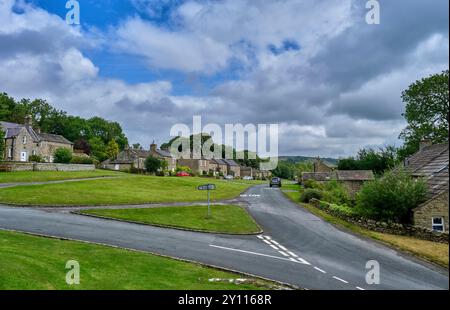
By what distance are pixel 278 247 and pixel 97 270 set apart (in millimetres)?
10748

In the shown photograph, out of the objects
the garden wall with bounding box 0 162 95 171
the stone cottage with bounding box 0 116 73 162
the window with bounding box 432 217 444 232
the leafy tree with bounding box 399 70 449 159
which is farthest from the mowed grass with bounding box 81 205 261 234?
the stone cottage with bounding box 0 116 73 162

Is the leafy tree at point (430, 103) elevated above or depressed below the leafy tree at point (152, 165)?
above

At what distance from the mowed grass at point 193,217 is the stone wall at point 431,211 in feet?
69.6

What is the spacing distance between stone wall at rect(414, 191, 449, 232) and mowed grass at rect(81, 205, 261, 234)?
69.6 feet

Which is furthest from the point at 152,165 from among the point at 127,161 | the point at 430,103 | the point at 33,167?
the point at 430,103

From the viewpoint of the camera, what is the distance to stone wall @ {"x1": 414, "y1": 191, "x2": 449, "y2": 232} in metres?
3.80

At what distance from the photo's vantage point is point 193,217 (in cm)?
3069

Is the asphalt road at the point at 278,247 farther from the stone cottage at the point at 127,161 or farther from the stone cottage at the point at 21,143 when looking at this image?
the stone cottage at the point at 127,161

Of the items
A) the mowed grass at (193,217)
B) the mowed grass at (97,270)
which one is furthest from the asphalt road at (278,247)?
the mowed grass at (97,270)

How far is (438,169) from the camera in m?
4.41

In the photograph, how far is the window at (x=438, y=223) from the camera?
12.8 ft

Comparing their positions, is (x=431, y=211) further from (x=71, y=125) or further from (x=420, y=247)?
(x=71, y=125)

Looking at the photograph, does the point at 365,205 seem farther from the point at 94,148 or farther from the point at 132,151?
the point at 94,148
